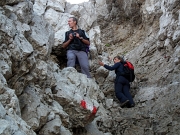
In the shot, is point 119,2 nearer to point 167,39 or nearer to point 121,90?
point 167,39

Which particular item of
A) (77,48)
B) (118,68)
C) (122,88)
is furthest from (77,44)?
(122,88)

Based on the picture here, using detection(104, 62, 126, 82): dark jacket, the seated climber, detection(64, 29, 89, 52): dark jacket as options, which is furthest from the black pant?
detection(64, 29, 89, 52): dark jacket

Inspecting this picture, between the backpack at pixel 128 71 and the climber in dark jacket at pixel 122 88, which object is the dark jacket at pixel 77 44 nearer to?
the climber in dark jacket at pixel 122 88

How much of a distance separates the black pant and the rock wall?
1.10 ft

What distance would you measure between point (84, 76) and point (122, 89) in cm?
158

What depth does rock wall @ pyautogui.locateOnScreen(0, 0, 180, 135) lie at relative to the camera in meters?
4.93

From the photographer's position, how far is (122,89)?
935 centimetres

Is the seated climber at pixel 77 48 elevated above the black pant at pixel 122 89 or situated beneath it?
elevated above

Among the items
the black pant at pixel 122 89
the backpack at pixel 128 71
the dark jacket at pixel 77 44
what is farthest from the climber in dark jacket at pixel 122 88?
the dark jacket at pixel 77 44

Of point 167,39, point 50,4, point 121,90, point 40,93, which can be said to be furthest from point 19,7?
point 167,39

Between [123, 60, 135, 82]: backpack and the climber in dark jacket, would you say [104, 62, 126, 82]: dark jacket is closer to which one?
the climber in dark jacket

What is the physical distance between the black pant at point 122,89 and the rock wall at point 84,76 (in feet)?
1.10

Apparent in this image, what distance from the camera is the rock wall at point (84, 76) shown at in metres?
4.93

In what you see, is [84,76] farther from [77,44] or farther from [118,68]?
[118,68]
